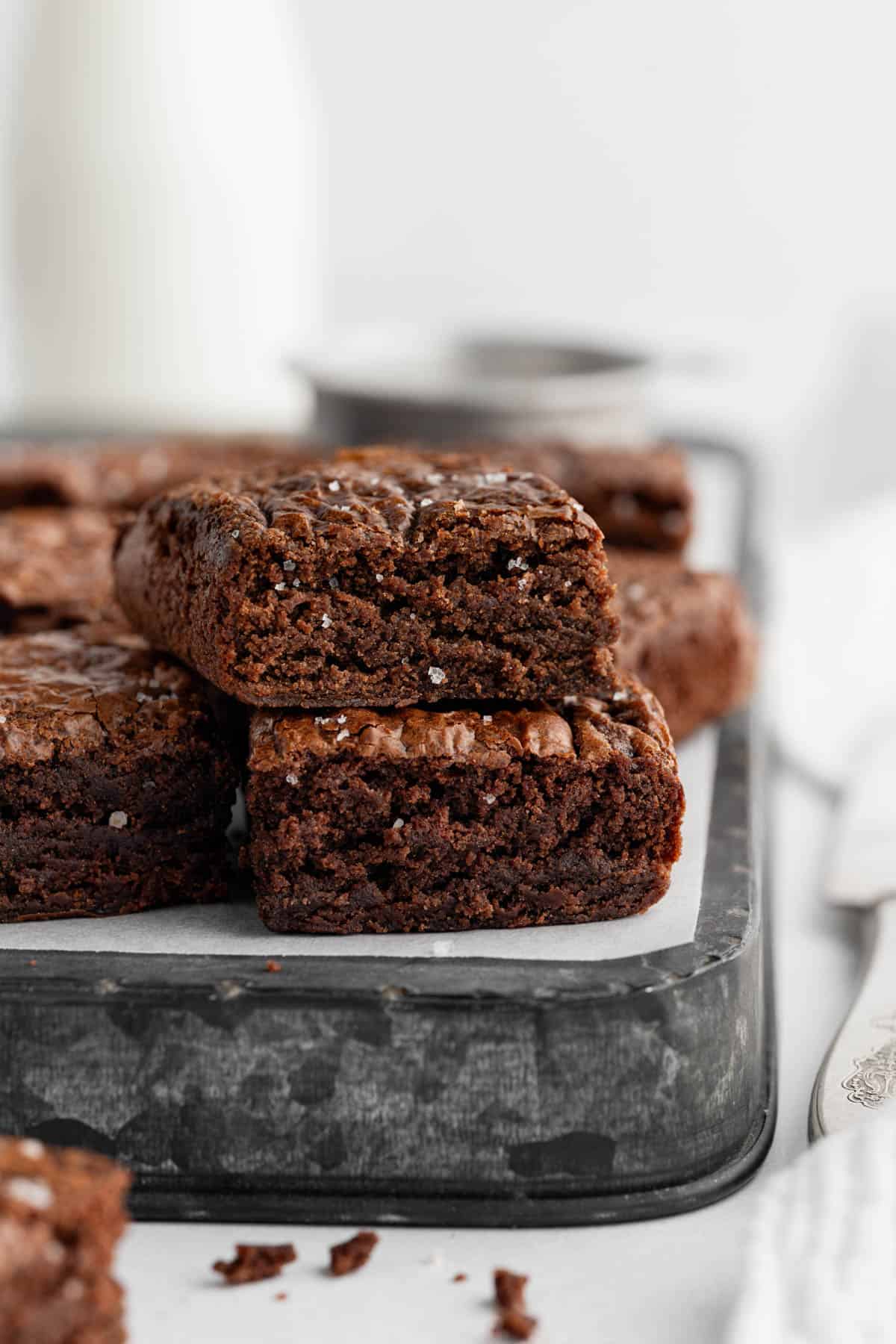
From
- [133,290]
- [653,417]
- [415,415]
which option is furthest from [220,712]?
[133,290]

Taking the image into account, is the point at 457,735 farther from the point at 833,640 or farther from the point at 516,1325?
the point at 833,640

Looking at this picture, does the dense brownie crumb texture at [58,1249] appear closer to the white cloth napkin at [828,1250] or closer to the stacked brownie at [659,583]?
the white cloth napkin at [828,1250]

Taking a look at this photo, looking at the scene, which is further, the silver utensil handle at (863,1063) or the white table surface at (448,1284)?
the silver utensil handle at (863,1063)

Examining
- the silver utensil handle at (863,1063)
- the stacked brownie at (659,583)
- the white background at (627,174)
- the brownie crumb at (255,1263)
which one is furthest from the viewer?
the white background at (627,174)

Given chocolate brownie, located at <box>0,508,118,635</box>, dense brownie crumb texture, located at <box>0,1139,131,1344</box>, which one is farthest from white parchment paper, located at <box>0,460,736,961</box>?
chocolate brownie, located at <box>0,508,118,635</box>

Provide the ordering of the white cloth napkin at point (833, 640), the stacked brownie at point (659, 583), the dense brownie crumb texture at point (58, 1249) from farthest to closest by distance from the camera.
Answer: the white cloth napkin at point (833, 640), the stacked brownie at point (659, 583), the dense brownie crumb texture at point (58, 1249)

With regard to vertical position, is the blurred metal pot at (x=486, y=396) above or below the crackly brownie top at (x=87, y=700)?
above

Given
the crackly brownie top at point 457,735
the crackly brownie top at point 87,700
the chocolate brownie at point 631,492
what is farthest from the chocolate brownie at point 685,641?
the crackly brownie top at point 87,700
